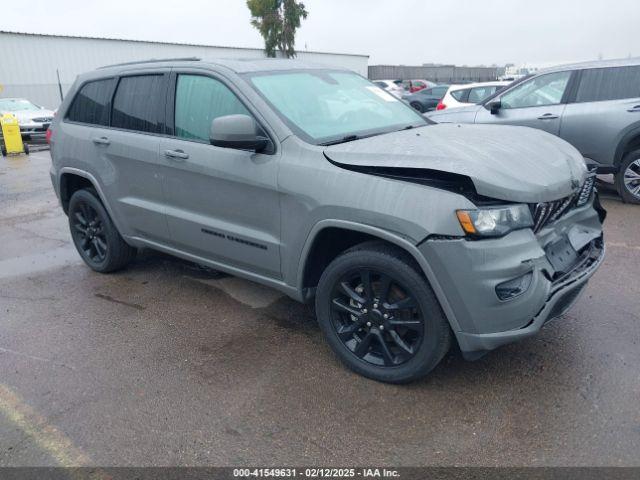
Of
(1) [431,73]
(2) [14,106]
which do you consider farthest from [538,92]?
(1) [431,73]

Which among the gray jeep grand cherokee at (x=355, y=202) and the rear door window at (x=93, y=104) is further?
the rear door window at (x=93, y=104)

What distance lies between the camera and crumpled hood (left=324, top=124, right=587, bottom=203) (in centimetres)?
280

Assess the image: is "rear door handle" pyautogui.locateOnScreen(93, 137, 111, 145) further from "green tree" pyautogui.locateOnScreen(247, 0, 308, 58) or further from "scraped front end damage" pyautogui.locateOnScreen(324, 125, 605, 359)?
"green tree" pyautogui.locateOnScreen(247, 0, 308, 58)

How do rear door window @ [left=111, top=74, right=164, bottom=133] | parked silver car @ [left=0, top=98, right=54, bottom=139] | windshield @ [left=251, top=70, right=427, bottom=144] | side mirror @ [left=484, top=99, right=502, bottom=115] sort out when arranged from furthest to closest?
parked silver car @ [left=0, top=98, right=54, bottom=139]
side mirror @ [left=484, top=99, right=502, bottom=115]
rear door window @ [left=111, top=74, right=164, bottom=133]
windshield @ [left=251, top=70, right=427, bottom=144]

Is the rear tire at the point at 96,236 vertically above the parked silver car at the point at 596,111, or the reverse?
the parked silver car at the point at 596,111

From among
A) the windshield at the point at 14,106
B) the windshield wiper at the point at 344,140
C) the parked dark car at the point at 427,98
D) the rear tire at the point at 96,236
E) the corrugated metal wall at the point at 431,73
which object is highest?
the windshield wiper at the point at 344,140

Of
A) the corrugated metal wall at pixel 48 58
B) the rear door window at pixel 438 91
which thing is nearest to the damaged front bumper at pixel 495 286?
the rear door window at pixel 438 91

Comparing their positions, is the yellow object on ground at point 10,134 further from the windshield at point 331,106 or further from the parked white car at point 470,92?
the windshield at point 331,106

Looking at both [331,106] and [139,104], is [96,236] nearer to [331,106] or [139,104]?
[139,104]

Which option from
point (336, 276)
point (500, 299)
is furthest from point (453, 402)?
point (336, 276)

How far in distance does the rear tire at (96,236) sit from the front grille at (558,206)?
11.7ft

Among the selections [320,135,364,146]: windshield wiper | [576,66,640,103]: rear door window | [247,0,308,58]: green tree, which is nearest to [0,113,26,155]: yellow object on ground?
[576,66,640,103]: rear door window

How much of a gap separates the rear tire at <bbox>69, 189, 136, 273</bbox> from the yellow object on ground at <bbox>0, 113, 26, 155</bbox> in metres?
10.6

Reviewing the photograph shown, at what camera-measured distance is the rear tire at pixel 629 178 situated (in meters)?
6.81
